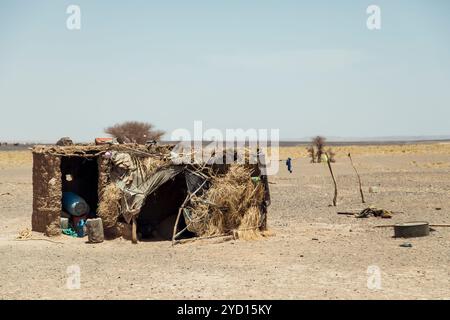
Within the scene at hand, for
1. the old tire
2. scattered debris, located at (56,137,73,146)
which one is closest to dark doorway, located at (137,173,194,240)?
scattered debris, located at (56,137,73,146)

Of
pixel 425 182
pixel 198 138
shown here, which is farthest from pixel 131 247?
pixel 425 182

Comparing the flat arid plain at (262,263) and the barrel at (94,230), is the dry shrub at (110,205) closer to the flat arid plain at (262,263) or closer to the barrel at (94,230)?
the barrel at (94,230)

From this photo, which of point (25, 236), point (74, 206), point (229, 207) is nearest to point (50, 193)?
point (74, 206)

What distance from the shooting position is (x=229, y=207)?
16.8m

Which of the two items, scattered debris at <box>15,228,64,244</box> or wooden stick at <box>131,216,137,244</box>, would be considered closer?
wooden stick at <box>131,216,137,244</box>

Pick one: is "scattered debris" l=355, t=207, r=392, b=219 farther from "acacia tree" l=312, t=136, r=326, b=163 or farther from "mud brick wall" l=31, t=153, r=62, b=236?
"acacia tree" l=312, t=136, r=326, b=163

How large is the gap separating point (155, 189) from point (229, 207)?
2.19 metres

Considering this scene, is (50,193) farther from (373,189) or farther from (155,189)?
(373,189)

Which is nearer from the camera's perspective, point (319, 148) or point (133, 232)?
point (133, 232)

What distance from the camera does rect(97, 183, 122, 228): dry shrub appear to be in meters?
17.2

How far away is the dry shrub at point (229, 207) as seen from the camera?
16688 mm

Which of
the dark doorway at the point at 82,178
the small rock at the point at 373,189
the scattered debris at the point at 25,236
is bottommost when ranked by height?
the scattered debris at the point at 25,236

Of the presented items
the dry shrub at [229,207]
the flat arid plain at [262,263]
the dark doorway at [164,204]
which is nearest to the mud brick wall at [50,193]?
the flat arid plain at [262,263]
